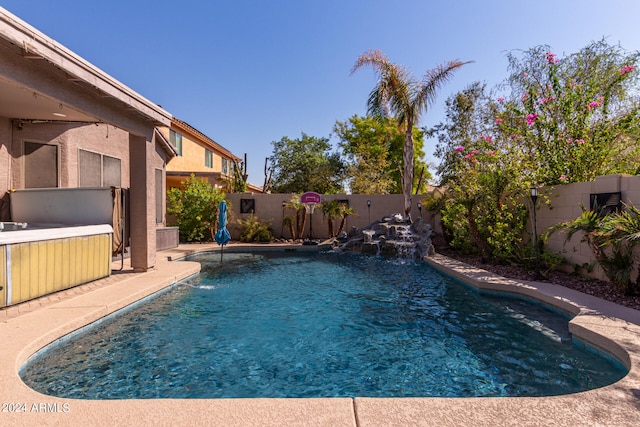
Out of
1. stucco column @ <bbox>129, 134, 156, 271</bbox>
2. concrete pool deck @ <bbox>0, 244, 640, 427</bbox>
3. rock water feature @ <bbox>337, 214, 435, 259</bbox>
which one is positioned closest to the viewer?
concrete pool deck @ <bbox>0, 244, 640, 427</bbox>

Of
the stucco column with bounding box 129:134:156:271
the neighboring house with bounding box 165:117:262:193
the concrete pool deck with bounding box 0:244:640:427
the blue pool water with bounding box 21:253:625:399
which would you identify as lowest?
the blue pool water with bounding box 21:253:625:399

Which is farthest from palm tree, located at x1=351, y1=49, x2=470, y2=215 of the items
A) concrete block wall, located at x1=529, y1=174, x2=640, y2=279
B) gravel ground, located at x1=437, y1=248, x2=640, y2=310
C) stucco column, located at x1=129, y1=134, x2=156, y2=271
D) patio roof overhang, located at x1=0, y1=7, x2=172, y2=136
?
stucco column, located at x1=129, y1=134, x2=156, y2=271

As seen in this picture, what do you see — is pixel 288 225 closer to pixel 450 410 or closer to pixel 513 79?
→ pixel 513 79

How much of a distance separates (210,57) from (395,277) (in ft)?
38.8

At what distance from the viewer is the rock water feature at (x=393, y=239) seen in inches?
478

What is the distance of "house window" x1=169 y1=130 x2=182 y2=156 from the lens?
696 inches

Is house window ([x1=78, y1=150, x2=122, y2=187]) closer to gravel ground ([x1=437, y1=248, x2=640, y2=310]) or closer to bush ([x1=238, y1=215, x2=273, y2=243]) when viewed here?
bush ([x1=238, y1=215, x2=273, y2=243])

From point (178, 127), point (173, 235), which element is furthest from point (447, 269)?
point (178, 127)

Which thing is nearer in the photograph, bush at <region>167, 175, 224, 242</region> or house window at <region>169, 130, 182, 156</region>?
bush at <region>167, 175, 224, 242</region>

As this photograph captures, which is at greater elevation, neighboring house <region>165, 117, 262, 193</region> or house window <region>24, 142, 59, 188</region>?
neighboring house <region>165, 117, 262, 193</region>

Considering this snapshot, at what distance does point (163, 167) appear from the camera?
46.3 ft

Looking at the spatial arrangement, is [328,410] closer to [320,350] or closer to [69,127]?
[320,350]

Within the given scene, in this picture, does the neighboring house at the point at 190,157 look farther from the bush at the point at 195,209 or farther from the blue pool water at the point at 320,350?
the blue pool water at the point at 320,350

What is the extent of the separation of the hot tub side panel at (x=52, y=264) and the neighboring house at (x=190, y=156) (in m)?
9.70
